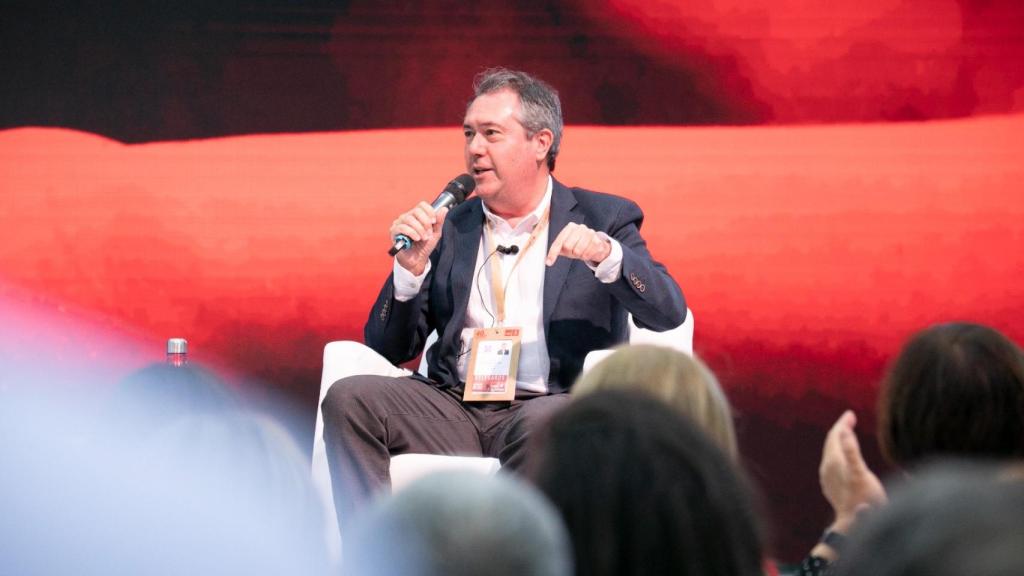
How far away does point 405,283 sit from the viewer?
323cm

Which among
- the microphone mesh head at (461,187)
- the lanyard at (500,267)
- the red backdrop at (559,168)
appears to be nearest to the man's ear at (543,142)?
the lanyard at (500,267)

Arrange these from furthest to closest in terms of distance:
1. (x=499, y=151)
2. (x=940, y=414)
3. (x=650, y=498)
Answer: (x=499, y=151) → (x=940, y=414) → (x=650, y=498)

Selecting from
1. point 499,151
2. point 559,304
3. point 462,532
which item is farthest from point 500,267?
point 462,532

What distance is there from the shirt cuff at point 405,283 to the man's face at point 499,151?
31 cm

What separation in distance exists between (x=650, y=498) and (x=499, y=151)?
2.31 metres

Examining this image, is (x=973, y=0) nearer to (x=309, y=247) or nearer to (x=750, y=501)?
(x=309, y=247)

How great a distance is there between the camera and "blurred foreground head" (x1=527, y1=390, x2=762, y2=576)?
44.5 inches

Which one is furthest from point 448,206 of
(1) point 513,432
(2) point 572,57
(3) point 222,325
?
(3) point 222,325

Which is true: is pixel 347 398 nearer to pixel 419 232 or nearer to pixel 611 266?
pixel 419 232

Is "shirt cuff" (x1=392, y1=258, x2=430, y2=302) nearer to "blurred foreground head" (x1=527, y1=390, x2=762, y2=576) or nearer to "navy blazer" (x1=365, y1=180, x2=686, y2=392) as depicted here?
"navy blazer" (x1=365, y1=180, x2=686, y2=392)

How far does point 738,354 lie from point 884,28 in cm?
111

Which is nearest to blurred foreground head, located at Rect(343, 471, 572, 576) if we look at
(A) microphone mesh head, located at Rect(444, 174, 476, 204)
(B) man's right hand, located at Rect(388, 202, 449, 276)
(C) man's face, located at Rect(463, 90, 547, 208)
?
(B) man's right hand, located at Rect(388, 202, 449, 276)

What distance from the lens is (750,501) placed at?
1.18 m

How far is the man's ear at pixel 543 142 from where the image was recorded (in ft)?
11.3
